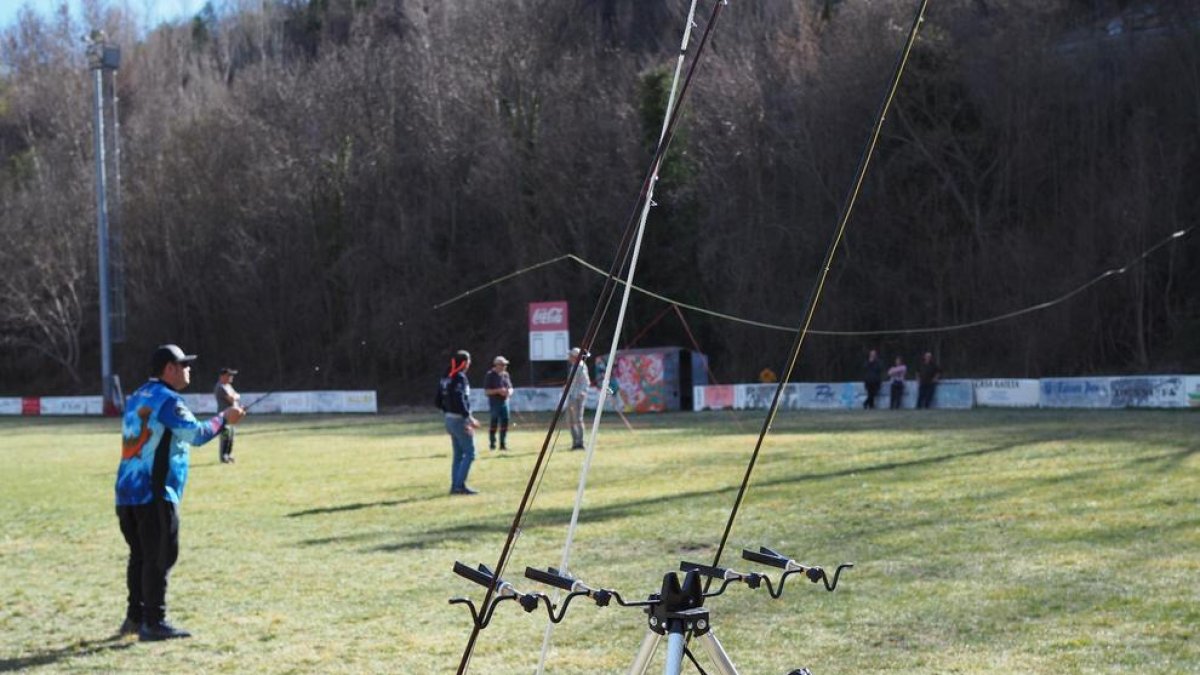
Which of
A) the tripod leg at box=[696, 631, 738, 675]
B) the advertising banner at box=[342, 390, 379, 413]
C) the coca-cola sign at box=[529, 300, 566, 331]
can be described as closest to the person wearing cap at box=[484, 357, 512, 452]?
the coca-cola sign at box=[529, 300, 566, 331]

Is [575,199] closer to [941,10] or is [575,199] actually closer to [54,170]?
[941,10]

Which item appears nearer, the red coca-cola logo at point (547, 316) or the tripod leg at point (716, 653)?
the tripod leg at point (716, 653)

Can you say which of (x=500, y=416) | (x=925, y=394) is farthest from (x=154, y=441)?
(x=925, y=394)

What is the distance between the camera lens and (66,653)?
8.96 meters

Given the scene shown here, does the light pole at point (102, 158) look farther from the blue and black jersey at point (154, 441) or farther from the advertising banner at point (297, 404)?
the blue and black jersey at point (154, 441)

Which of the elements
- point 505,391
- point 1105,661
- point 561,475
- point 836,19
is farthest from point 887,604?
point 836,19

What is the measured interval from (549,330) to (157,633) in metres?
34.7

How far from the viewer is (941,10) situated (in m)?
49.5

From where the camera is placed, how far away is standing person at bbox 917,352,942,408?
130 ft

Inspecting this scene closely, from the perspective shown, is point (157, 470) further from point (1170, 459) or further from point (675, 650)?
point (1170, 459)

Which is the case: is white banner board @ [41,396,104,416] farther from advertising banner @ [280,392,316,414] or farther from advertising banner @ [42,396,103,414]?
advertising banner @ [280,392,316,414]

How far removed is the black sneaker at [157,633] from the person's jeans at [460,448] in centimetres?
901

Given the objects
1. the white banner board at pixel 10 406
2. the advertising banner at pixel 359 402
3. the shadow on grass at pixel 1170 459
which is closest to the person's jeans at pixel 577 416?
the shadow on grass at pixel 1170 459

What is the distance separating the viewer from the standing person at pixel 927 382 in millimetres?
39594
